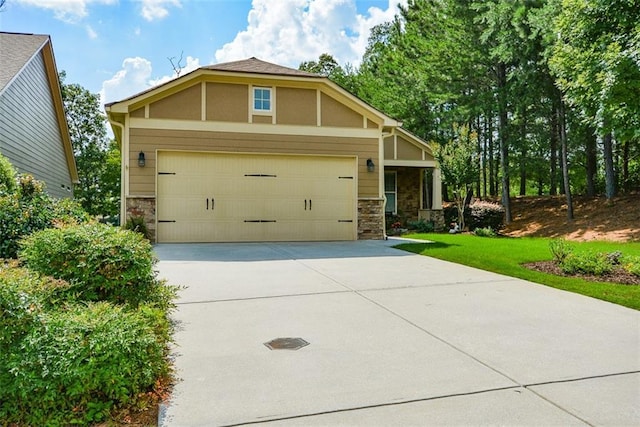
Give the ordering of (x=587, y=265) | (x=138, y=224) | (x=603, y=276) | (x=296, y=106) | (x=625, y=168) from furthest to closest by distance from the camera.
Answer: (x=625, y=168) → (x=296, y=106) → (x=138, y=224) → (x=587, y=265) → (x=603, y=276)

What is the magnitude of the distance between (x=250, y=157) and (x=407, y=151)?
713 centimetres

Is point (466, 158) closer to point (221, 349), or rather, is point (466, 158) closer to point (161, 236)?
point (161, 236)

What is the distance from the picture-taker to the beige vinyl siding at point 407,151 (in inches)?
629

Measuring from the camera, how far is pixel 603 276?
20.9ft

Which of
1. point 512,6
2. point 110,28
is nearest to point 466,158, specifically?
point 512,6

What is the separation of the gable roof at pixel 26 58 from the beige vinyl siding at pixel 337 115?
302 inches

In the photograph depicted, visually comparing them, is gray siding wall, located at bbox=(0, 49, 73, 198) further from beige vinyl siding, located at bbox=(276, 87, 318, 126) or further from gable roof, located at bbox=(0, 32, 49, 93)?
beige vinyl siding, located at bbox=(276, 87, 318, 126)

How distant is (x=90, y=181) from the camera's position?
26.3 m

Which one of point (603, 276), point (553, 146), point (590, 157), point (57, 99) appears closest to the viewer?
point (603, 276)

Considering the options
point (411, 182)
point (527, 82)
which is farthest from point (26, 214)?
point (527, 82)

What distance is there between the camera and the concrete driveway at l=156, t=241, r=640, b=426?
244cm

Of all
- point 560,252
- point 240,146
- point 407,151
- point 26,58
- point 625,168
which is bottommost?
point 560,252

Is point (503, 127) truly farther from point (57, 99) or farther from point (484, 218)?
point (57, 99)

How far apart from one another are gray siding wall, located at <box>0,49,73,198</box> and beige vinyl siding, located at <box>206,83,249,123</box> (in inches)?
186
